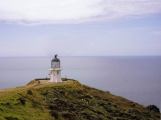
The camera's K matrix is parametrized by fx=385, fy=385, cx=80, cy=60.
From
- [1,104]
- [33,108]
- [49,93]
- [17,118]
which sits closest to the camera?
[17,118]

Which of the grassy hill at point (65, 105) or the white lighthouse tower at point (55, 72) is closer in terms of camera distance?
the grassy hill at point (65, 105)

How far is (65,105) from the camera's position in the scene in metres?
46.5

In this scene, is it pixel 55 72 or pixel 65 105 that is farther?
pixel 55 72

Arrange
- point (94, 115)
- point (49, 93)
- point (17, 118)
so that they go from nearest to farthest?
point (17, 118), point (94, 115), point (49, 93)

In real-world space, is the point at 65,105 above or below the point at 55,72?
below

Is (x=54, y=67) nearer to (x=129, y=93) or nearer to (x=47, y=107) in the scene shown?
(x=47, y=107)

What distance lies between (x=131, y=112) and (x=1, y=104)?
19728mm

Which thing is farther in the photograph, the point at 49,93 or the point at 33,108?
the point at 49,93

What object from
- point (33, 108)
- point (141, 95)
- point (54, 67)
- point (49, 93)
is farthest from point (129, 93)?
point (33, 108)

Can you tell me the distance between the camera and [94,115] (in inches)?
1757

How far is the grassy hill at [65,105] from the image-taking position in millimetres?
38987

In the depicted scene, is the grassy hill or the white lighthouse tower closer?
the grassy hill

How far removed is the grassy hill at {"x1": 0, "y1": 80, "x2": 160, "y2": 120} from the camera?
38987 mm

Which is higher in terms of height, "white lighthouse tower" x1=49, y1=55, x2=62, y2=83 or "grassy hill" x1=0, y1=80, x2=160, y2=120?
"white lighthouse tower" x1=49, y1=55, x2=62, y2=83
